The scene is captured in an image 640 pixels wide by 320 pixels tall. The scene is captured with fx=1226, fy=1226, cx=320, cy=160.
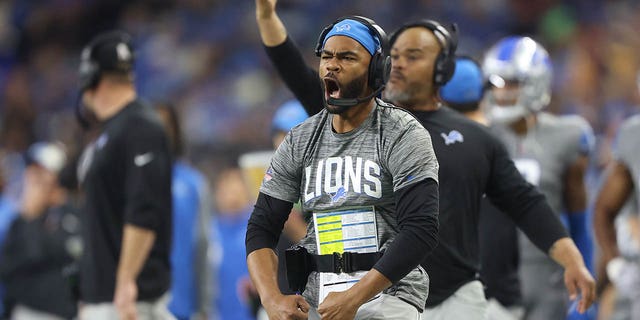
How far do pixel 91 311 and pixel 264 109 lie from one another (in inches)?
382

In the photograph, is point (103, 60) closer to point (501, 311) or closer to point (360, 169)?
point (501, 311)

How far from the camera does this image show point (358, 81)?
15.0ft

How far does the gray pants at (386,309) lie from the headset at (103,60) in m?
3.20

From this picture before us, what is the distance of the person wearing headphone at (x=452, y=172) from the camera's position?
17.9 feet

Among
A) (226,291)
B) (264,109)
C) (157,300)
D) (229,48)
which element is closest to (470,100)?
(157,300)

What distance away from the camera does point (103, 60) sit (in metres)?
7.18

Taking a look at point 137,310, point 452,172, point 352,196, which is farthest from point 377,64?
point 137,310

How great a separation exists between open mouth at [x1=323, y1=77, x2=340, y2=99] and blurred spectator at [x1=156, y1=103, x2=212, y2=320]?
13.7 ft

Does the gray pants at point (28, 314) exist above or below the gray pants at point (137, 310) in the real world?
below

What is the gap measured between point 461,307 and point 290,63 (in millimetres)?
1377

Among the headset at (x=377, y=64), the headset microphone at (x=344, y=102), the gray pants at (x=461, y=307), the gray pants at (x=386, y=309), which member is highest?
the headset at (x=377, y=64)

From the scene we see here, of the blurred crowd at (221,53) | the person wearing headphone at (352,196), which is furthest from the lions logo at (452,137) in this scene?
the blurred crowd at (221,53)

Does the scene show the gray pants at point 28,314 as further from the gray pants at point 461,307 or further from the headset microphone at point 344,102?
the headset microphone at point 344,102

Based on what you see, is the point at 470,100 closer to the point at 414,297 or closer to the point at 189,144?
the point at 414,297
